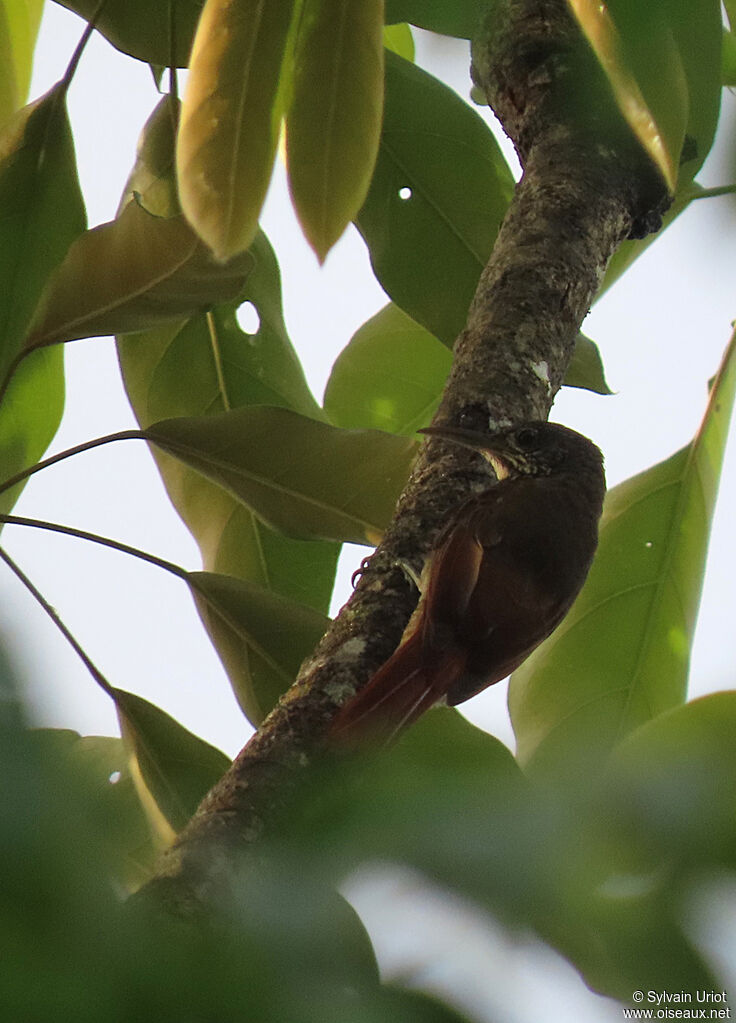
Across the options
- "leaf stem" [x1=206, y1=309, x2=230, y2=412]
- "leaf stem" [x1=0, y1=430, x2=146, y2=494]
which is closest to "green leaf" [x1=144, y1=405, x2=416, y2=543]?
"leaf stem" [x1=0, y1=430, x2=146, y2=494]

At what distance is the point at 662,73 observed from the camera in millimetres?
1067

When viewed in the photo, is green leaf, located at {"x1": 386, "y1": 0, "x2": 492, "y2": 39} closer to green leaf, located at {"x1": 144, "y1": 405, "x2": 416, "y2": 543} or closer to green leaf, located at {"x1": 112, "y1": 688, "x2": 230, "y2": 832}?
green leaf, located at {"x1": 144, "y1": 405, "x2": 416, "y2": 543}

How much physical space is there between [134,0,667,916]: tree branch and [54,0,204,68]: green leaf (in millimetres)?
661

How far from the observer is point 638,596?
3055mm

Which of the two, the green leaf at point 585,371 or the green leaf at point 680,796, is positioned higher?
the green leaf at point 585,371

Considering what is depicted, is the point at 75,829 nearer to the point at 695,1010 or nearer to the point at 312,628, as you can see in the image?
the point at 695,1010

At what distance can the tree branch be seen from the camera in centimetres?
168

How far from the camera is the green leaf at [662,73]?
0.75 meters

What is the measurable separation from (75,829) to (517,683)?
267 cm

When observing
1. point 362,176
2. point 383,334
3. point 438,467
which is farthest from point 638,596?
point 362,176

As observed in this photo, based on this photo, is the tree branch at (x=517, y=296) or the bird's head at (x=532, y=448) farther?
the bird's head at (x=532, y=448)

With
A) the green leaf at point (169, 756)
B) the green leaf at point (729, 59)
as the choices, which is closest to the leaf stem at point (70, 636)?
the green leaf at point (169, 756)

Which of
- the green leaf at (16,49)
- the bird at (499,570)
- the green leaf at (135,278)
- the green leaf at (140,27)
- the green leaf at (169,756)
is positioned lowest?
the green leaf at (169,756)

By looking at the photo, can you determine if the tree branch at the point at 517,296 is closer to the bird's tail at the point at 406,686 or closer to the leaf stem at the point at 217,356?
the bird's tail at the point at 406,686
